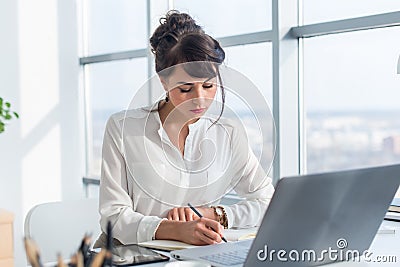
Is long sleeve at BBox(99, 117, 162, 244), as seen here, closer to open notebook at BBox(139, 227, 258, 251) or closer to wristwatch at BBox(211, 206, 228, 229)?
open notebook at BBox(139, 227, 258, 251)

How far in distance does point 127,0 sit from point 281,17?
129 centimetres

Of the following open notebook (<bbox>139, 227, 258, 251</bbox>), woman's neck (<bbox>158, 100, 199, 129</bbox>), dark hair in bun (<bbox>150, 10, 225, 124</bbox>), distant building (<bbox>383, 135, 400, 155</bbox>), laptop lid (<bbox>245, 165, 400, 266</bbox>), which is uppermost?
dark hair in bun (<bbox>150, 10, 225, 124</bbox>)

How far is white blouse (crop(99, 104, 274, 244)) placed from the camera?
5.53 feet

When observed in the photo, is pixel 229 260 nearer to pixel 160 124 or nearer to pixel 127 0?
pixel 160 124

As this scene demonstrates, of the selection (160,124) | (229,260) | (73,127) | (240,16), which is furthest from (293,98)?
(73,127)

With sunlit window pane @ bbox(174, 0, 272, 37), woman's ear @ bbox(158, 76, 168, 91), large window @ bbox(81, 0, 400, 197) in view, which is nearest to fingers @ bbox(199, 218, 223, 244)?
woman's ear @ bbox(158, 76, 168, 91)

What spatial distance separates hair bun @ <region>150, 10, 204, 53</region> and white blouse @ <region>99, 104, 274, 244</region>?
0.22 metres

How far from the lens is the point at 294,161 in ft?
8.34

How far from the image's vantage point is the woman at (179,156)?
1.65 m

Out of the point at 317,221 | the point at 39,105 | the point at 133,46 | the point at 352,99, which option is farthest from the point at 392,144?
the point at 39,105

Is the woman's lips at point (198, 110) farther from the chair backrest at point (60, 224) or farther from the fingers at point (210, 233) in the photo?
the chair backrest at point (60, 224)

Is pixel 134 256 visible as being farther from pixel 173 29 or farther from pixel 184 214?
pixel 173 29

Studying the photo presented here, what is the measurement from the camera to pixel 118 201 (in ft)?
5.45

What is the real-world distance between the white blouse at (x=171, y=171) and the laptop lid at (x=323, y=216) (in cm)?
47
